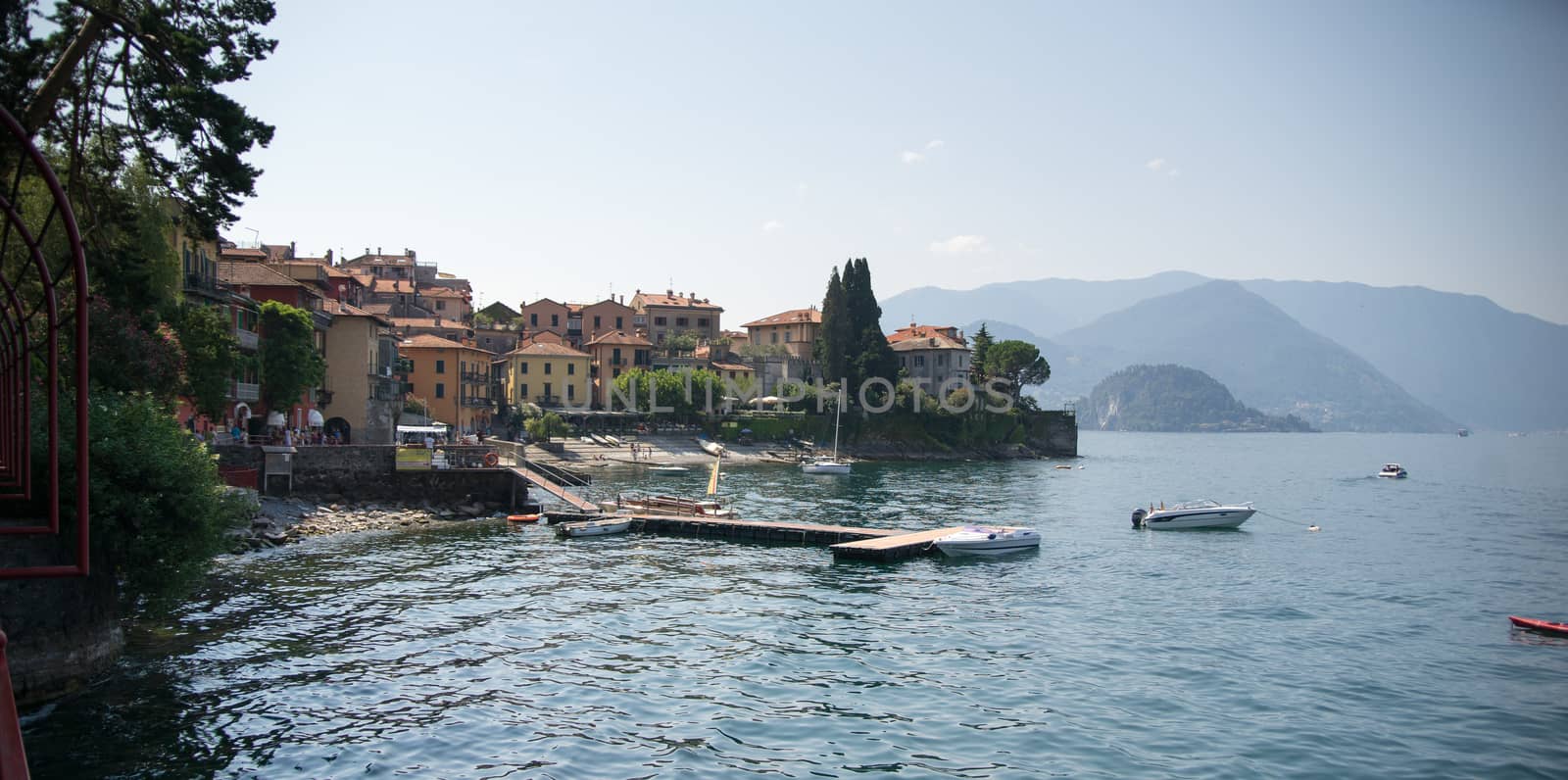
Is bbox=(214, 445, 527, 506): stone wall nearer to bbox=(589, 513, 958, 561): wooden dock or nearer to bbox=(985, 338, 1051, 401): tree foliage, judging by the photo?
bbox=(589, 513, 958, 561): wooden dock

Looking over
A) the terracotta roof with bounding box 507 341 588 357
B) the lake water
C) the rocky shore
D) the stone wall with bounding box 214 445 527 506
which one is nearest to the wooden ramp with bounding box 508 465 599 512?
the stone wall with bounding box 214 445 527 506

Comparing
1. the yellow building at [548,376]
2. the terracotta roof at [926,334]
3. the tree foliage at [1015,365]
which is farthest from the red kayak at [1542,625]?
the terracotta roof at [926,334]

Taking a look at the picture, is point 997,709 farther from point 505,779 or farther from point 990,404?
point 990,404

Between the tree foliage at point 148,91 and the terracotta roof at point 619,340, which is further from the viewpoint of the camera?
the terracotta roof at point 619,340

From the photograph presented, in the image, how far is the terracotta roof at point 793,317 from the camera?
498 feet

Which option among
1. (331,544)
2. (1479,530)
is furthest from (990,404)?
(331,544)

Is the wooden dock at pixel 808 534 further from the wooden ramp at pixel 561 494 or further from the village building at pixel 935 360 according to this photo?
the village building at pixel 935 360

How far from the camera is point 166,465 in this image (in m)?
23.0

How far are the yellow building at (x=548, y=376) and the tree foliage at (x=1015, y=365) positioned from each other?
2270 inches

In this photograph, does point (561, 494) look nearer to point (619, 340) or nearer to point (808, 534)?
point (808, 534)

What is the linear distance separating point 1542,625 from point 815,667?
75.1 ft

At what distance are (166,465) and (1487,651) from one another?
1349 inches

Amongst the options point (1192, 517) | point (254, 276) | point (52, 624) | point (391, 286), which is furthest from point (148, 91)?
point (391, 286)

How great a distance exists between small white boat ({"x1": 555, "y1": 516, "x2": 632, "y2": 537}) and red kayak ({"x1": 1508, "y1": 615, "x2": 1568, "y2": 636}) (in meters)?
34.9
